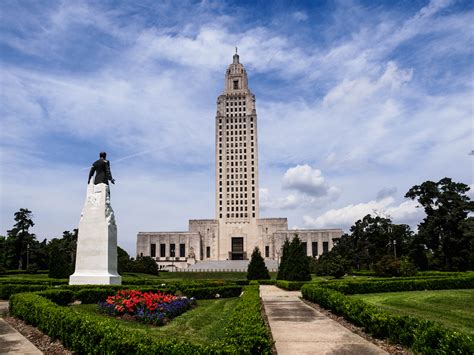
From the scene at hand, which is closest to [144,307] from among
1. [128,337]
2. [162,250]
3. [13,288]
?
[128,337]

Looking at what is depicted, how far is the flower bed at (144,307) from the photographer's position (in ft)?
39.5

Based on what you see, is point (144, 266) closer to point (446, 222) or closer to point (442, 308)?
point (446, 222)

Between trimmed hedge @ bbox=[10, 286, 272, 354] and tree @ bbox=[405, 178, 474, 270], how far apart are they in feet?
142

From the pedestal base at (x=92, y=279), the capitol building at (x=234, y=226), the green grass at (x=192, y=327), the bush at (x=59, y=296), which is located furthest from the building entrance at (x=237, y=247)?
the green grass at (x=192, y=327)

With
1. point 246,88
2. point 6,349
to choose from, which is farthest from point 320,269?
point 246,88

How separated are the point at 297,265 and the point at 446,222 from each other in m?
24.5

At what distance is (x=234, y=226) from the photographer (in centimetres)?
8519

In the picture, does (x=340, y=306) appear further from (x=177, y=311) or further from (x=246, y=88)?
(x=246, y=88)

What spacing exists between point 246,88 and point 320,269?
175 feet

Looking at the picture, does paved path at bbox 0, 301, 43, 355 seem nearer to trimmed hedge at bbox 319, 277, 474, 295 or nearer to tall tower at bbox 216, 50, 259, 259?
trimmed hedge at bbox 319, 277, 474, 295

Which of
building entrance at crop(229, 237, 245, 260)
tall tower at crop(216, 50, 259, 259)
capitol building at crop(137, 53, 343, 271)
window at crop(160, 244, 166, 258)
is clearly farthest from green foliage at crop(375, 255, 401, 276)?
window at crop(160, 244, 166, 258)

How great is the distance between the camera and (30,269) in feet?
151

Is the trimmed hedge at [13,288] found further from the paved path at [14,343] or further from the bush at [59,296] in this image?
the paved path at [14,343]

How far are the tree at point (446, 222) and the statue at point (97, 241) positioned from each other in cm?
3800
